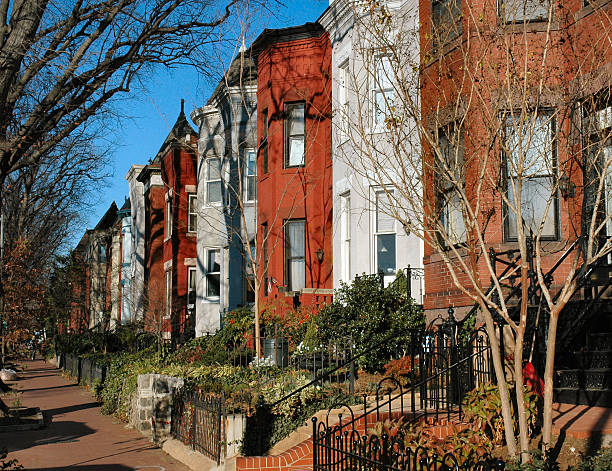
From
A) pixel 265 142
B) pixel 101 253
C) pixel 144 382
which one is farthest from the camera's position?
pixel 101 253

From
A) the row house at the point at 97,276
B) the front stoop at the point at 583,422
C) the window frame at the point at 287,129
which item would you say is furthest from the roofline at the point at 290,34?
the row house at the point at 97,276

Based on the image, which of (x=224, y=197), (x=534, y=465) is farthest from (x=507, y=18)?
(x=224, y=197)

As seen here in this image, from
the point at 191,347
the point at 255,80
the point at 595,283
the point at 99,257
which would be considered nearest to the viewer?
the point at 595,283

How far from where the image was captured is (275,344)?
14961 mm

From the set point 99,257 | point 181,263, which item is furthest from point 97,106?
point 99,257

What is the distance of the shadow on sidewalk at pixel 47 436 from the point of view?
48.5 feet

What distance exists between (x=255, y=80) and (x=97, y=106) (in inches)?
392

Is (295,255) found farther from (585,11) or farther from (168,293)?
(168,293)

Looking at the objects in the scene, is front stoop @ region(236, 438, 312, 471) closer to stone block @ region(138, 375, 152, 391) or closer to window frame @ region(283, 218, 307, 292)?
stone block @ region(138, 375, 152, 391)

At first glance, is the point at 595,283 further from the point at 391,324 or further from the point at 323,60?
the point at 323,60

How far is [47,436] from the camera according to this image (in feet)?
52.1

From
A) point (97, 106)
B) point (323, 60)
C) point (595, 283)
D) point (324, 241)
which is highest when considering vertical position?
point (323, 60)

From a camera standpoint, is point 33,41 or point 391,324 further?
point 391,324

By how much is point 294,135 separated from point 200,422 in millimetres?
11267
